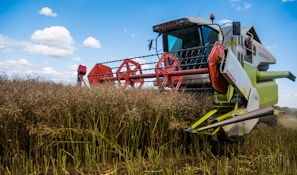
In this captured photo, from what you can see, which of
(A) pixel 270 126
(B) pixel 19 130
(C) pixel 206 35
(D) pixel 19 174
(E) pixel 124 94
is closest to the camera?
(D) pixel 19 174

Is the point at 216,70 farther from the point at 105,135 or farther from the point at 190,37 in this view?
the point at 190,37

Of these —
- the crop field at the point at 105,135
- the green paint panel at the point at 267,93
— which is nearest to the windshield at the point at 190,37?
the green paint panel at the point at 267,93

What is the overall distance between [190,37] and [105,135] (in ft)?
10.6

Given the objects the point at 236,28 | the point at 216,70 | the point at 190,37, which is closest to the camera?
the point at 216,70

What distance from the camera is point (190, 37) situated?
5.44 m

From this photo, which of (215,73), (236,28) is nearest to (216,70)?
(215,73)

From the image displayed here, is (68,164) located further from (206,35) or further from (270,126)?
(270,126)

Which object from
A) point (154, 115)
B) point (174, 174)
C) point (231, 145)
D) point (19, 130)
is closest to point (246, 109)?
point (231, 145)

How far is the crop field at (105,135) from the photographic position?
255cm

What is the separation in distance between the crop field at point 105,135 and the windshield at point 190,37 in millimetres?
2066

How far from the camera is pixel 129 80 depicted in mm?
4934

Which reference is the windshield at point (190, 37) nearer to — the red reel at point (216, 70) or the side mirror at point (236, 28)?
the side mirror at point (236, 28)

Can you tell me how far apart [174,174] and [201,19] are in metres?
3.57

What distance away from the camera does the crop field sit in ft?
8.36
